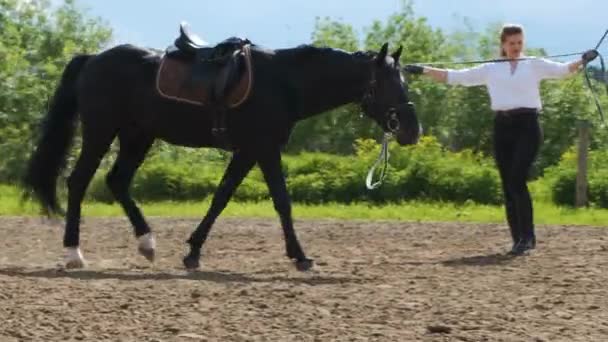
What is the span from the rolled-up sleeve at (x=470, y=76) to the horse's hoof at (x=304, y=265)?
2.25m

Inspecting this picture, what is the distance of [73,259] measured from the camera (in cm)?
941

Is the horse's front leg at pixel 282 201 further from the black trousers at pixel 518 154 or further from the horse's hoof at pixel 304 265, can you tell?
the black trousers at pixel 518 154

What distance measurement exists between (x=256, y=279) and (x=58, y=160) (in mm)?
2162

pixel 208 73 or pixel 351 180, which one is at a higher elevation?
pixel 208 73

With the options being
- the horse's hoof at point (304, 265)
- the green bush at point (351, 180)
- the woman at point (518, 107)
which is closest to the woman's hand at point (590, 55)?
the woman at point (518, 107)

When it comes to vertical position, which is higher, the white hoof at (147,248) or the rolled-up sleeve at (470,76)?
the rolled-up sleeve at (470,76)

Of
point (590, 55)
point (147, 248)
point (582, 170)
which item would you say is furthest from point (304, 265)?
point (582, 170)

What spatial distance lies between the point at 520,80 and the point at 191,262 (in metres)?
2.89

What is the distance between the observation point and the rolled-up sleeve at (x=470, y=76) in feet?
34.0

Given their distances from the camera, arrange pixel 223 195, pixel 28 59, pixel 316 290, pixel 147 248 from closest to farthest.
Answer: pixel 316 290 < pixel 223 195 < pixel 147 248 < pixel 28 59

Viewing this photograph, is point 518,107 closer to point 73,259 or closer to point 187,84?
point 187,84

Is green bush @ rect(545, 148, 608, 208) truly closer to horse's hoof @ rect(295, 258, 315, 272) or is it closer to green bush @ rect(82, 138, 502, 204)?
green bush @ rect(82, 138, 502, 204)

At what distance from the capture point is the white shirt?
10039 millimetres

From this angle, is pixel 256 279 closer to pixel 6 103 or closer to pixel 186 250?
pixel 186 250
